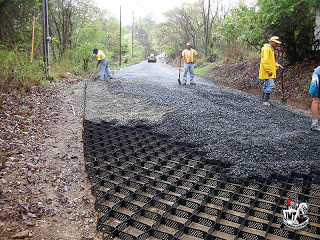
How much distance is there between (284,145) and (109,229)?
10.00ft

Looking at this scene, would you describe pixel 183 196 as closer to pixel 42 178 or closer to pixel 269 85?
pixel 42 178

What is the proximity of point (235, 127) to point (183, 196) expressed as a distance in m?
2.72

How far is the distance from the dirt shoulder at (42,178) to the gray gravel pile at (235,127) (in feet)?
4.28

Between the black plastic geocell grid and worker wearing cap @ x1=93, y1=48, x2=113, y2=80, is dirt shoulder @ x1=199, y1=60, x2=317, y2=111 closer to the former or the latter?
the black plastic geocell grid

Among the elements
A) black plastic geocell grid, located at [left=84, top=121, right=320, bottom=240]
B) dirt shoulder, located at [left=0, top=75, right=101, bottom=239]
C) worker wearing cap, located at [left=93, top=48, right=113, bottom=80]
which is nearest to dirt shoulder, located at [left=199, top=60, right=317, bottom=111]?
black plastic geocell grid, located at [left=84, top=121, right=320, bottom=240]

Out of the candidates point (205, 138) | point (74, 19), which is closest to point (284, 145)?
point (205, 138)

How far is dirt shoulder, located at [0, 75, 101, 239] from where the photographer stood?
258cm

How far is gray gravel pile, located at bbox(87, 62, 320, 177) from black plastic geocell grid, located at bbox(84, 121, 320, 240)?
0.26 meters

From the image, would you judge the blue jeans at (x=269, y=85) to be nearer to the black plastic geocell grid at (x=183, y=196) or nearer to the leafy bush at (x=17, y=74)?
the black plastic geocell grid at (x=183, y=196)

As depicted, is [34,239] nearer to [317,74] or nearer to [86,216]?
[86,216]

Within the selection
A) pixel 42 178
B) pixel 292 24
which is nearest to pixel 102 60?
pixel 292 24

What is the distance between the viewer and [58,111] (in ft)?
23.5

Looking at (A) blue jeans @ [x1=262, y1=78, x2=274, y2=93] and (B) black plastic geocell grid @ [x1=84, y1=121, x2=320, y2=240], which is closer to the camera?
(B) black plastic geocell grid @ [x1=84, y1=121, x2=320, y2=240]

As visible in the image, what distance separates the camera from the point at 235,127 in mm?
5512
